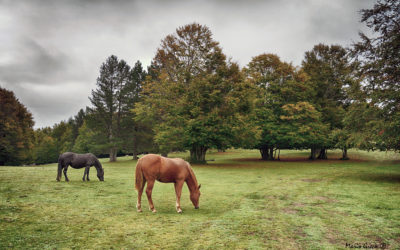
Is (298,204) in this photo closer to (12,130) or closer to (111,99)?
(111,99)

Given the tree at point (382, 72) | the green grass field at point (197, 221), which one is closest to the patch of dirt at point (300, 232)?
the green grass field at point (197, 221)

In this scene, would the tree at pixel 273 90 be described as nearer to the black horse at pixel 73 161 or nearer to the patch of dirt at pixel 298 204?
the patch of dirt at pixel 298 204

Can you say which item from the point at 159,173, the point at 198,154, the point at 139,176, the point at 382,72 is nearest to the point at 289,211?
the point at 159,173

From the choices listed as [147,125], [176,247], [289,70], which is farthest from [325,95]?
[176,247]

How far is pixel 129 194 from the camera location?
9.96 metres

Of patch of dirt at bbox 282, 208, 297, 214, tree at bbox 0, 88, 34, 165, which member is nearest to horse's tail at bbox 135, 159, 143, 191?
patch of dirt at bbox 282, 208, 297, 214

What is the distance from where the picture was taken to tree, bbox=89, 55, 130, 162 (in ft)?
122

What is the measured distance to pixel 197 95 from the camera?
24.1 m

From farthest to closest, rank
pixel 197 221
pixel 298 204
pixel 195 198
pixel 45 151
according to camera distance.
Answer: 1. pixel 45 151
2. pixel 298 204
3. pixel 195 198
4. pixel 197 221

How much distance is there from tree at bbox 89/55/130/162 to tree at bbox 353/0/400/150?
32.7 m

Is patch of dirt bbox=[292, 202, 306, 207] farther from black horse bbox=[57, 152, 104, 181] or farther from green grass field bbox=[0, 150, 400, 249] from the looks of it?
black horse bbox=[57, 152, 104, 181]

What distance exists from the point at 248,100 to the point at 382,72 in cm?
1334

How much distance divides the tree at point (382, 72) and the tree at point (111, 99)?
1288 inches

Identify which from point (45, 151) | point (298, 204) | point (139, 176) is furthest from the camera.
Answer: point (45, 151)
